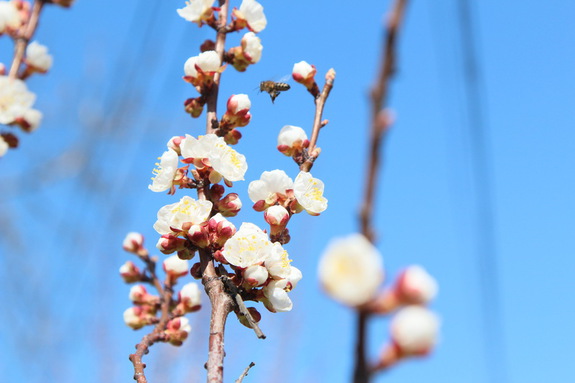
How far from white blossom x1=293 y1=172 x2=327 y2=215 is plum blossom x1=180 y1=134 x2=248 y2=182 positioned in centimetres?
11

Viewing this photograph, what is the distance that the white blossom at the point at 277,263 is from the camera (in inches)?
41.2

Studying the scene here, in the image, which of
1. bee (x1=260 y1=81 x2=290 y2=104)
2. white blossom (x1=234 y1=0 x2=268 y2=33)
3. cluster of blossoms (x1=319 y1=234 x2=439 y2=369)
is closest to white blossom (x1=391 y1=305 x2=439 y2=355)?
cluster of blossoms (x1=319 y1=234 x2=439 y2=369)

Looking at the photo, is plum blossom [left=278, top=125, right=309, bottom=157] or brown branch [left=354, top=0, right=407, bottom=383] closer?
brown branch [left=354, top=0, right=407, bottom=383]

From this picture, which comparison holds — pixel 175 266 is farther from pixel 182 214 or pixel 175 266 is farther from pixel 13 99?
pixel 13 99

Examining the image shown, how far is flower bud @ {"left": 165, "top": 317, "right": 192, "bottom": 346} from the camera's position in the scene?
1.26 metres

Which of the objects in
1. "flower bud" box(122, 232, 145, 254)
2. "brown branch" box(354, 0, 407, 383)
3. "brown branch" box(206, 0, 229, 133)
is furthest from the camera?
"flower bud" box(122, 232, 145, 254)

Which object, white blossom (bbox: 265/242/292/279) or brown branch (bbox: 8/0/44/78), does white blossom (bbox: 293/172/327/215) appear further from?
brown branch (bbox: 8/0/44/78)

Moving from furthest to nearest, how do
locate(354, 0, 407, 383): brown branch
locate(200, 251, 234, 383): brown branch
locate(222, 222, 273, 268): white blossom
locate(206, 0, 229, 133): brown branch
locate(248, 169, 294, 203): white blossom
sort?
locate(206, 0, 229, 133): brown branch < locate(248, 169, 294, 203): white blossom < locate(222, 222, 273, 268): white blossom < locate(200, 251, 234, 383): brown branch < locate(354, 0, 407, 383): brown branch

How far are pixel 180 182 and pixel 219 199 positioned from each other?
77 mm

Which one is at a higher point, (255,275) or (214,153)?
(214,153)

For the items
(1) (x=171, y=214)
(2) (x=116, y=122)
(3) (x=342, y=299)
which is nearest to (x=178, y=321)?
(1) (x=171, y=214)

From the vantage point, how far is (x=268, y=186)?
3.74 feet

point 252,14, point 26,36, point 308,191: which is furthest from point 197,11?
point 308,191

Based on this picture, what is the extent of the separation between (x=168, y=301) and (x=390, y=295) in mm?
1057
